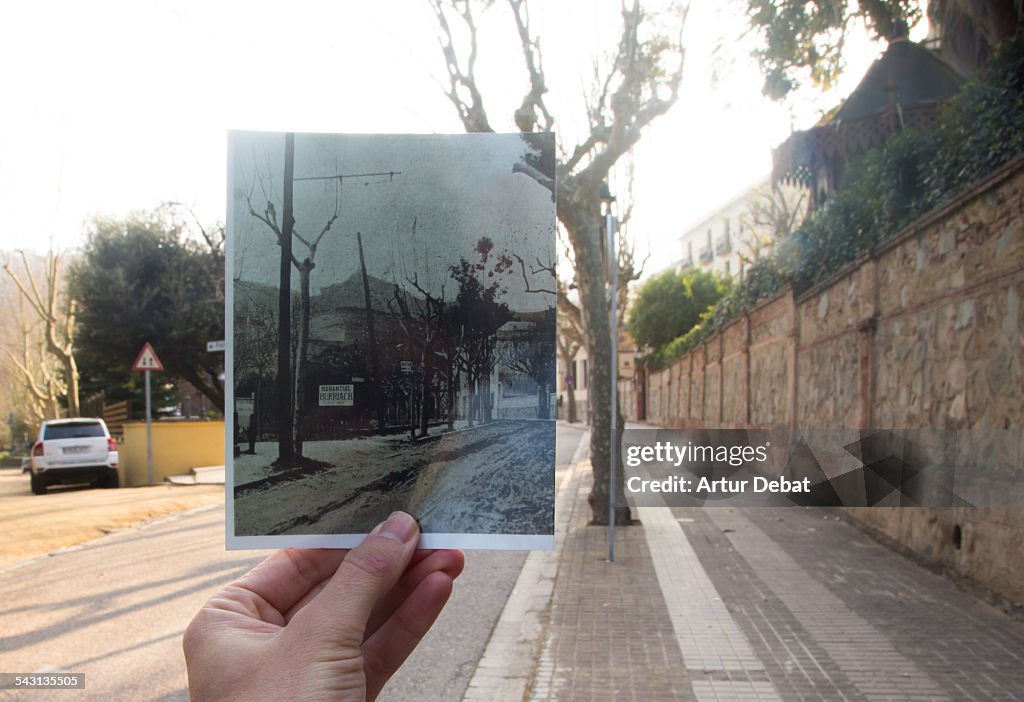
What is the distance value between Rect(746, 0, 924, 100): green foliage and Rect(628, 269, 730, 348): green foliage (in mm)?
25480

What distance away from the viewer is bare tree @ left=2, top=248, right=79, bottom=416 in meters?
24.9

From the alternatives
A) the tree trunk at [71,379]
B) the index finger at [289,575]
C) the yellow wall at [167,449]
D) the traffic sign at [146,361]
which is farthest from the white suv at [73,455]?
the index finger at [289,575]

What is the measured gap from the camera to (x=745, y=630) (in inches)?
210

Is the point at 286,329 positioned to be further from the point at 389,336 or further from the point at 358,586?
the point at 358,586

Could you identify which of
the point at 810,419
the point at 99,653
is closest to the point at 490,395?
the point at 99,653

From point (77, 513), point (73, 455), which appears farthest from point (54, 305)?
point (77, 513)

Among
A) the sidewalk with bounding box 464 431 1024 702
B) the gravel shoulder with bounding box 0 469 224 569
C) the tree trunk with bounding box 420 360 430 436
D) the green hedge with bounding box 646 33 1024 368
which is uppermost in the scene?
the green hedge with bounding box 646 33 1024 368

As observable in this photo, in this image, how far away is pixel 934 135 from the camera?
30.5 feet

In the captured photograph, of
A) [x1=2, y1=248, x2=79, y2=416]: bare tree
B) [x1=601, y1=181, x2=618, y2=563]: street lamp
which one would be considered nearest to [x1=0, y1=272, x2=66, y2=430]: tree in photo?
[x1=2, y1=248, x2=79, y2=416]: bare tree

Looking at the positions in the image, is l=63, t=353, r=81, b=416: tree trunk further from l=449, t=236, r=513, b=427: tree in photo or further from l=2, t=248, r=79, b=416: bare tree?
l=449, t=236, r=513, b=427: tree in photo

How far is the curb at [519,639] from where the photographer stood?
4.44 meters

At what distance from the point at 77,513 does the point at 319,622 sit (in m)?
11.9

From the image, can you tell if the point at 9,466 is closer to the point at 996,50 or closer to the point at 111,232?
the point at 111,232

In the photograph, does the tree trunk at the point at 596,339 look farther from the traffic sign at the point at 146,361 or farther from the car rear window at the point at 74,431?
the car rear window at the point at 74,431
